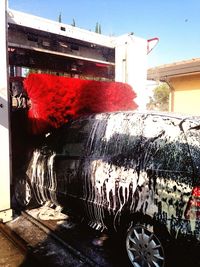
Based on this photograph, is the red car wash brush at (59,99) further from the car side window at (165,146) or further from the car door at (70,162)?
the car side window at (165,146)

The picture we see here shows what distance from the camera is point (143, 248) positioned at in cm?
294

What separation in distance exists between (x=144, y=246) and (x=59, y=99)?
8.67 ft

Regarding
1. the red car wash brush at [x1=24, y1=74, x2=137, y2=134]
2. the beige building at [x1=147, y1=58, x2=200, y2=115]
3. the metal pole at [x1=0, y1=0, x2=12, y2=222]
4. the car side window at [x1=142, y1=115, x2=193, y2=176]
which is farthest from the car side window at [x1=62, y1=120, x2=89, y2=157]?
the beige building at [x1=147, y1=58, x2=200, y2=115]

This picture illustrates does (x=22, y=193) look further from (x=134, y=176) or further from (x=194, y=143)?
(x=194, y=143)

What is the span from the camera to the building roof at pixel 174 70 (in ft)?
27.5

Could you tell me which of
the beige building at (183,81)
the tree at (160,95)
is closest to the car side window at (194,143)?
the beige building at (183,81)

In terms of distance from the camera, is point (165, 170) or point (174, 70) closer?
point (165, 170)

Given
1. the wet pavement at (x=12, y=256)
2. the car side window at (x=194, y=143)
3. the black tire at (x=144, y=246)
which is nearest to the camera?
the car side window at (x=194, y=143)

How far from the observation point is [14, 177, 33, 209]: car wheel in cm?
484

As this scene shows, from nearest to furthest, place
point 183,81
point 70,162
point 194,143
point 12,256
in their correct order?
point 194,143 → point 12,256 → point 70,162 → point 183,81

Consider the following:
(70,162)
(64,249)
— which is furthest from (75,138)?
(64,249)

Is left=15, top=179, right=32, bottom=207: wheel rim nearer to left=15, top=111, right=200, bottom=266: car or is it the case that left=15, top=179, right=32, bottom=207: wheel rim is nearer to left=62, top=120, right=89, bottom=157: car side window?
left=15, top=111, right=200, bottom=266: car

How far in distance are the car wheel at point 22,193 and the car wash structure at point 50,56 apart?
0.23 m

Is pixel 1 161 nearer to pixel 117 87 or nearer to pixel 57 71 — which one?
pixel 117 87
